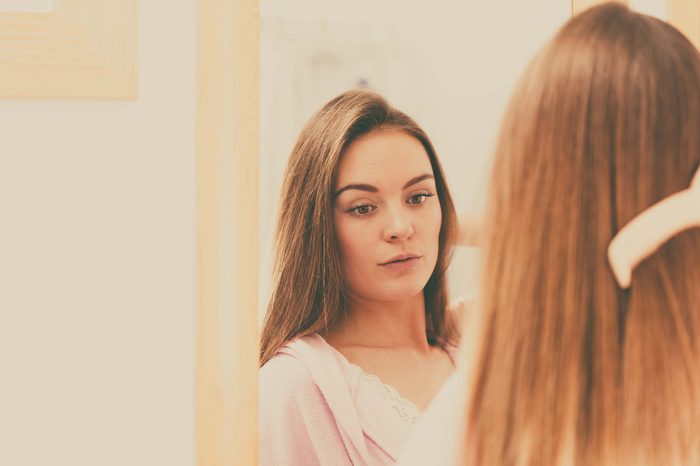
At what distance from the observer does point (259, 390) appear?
2.07ft

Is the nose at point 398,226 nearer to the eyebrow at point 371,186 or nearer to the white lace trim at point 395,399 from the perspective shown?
the eyebrow at point 371,186

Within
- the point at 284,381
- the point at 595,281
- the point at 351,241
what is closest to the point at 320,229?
the point at 351,241

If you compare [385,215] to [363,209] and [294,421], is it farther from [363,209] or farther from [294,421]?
[294,421]

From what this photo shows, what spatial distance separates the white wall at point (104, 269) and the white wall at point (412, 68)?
0.08 meters

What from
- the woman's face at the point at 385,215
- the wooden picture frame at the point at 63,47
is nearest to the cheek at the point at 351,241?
the woman's face at the point at 385,215

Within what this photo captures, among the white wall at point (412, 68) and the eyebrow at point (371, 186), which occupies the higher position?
the white wall at point (412, 68)

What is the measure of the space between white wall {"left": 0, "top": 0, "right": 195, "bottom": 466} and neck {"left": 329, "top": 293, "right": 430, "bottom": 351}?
5.9 inches

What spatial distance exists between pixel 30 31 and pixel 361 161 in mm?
330

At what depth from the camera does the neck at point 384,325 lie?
0.65m

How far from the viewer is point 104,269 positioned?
64 centimetres

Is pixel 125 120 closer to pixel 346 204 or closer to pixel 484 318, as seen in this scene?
pixel 346 204

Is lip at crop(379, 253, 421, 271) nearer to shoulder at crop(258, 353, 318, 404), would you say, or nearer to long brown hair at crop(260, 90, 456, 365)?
long brown hair at crop(260, 90, 456, 365)

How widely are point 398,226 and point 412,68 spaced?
149 millimetres

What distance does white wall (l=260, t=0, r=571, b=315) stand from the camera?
25.0 inches
